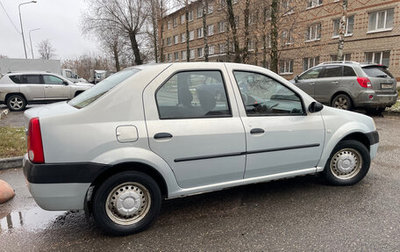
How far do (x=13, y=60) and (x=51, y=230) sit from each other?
25.0 metres

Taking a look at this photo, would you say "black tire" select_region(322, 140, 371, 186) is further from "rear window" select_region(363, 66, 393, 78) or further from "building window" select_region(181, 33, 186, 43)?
"building window" select_region(181, 33, 186, 43)

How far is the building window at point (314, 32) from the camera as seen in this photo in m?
26.3

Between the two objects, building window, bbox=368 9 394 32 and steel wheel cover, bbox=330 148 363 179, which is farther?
building window, bbox=368 9 394 32

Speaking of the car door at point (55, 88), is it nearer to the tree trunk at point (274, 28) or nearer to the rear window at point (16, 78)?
the rear window at point (16, 78)

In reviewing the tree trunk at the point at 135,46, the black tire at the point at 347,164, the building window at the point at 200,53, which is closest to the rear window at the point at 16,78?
the black tire at the point at 347,164

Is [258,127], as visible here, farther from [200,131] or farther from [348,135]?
[348,135]

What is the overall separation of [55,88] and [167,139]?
12.0 m

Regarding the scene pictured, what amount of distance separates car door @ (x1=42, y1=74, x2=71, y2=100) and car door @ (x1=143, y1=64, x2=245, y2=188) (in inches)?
457

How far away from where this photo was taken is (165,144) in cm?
271

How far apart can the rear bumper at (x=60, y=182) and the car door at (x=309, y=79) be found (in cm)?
933

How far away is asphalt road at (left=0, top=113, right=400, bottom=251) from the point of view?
259 centimetres

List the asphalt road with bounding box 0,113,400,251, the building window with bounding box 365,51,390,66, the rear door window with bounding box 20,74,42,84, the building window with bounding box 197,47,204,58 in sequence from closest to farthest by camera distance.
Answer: the asphalt road with bounding box 0,113,400,251 → the rear door window with bounding box 20,74,42,84 → the building window with bounding box 365,51,390,66 → the building window with bounding box 197,47,204,58

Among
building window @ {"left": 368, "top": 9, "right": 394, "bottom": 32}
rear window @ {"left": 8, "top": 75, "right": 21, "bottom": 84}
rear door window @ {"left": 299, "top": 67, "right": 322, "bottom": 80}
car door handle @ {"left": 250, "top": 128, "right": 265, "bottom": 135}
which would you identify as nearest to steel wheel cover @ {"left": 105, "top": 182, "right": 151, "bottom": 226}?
car door handle @ {"left": 250, "top": 128, "right": 265, "bottom": 135}

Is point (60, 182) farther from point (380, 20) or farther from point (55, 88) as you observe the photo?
point (380, 20)
